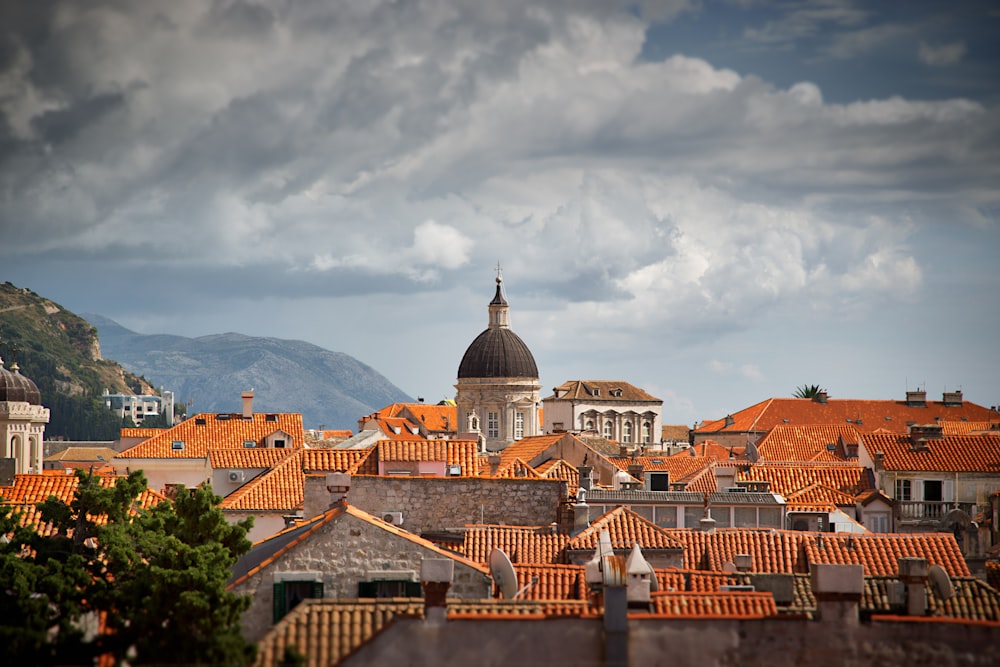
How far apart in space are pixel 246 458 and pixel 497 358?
268ft

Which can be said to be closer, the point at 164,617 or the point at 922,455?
the point at 164,617

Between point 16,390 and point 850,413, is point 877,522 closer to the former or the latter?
point 16,390

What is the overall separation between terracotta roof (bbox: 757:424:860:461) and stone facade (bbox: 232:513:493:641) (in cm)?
6234

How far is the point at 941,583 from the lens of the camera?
85.6 feet

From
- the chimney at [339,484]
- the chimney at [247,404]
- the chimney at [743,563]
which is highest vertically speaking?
the chimney at [247,404]

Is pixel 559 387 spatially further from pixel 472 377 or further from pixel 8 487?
pixel 8 487

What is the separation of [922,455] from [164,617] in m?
51.8

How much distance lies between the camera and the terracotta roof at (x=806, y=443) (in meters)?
90.9

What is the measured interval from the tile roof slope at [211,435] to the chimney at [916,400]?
74.3 metres

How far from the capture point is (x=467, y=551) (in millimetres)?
29547

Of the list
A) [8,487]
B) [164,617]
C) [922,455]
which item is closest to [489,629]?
[164,617]

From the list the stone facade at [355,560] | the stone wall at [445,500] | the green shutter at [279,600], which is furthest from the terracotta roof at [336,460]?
the green shutter at [279,600]

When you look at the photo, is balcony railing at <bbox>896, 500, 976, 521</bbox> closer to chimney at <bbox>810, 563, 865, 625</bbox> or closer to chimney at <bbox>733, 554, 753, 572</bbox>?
chimney at <bbox>733, 554, 753, 572</bbox>

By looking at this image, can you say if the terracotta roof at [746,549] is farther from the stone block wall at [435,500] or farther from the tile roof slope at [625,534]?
the stone block wall at [435,500]
